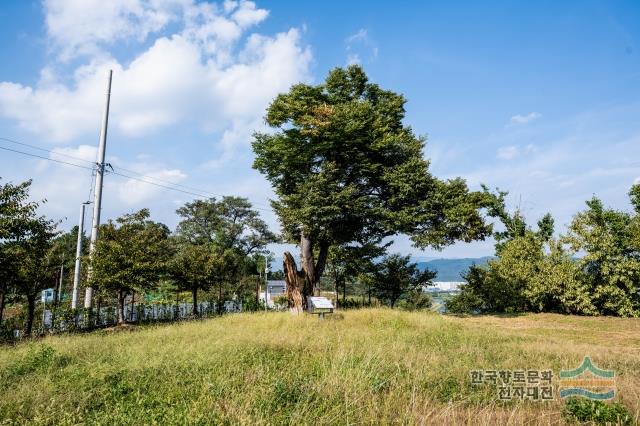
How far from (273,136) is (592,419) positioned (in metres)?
20.7

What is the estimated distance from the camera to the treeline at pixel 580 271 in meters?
21.3

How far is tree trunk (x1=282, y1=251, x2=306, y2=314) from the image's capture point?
1994 cm

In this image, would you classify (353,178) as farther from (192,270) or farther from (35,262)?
(35,262)

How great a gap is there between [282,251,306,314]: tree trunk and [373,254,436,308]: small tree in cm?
1147

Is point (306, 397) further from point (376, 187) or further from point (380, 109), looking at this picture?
point (380, 109)

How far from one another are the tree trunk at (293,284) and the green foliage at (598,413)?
15.3 meters

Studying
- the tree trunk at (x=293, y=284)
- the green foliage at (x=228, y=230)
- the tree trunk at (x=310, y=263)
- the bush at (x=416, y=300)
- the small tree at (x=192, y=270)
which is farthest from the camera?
the green foliage at (x=228, y=230)

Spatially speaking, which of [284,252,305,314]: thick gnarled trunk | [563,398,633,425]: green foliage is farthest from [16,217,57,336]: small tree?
[563,398,633,425]: green foliage

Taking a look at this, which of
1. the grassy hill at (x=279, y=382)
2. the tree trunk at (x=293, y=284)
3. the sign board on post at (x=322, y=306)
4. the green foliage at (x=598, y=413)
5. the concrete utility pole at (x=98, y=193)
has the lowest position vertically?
the green foliage at (x=598, y=413)

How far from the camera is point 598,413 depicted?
4.89 m

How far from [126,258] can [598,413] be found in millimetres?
18844

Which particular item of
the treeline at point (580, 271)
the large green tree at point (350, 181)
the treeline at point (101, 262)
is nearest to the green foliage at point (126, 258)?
the treeline at point (101, 262)

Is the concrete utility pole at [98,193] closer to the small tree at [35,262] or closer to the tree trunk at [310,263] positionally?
the small tree at [35,262]

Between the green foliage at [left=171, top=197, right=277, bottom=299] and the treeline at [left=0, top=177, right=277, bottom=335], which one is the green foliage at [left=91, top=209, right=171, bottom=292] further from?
the green foliage at [left=171, top=197, right=277, bottom=299]
